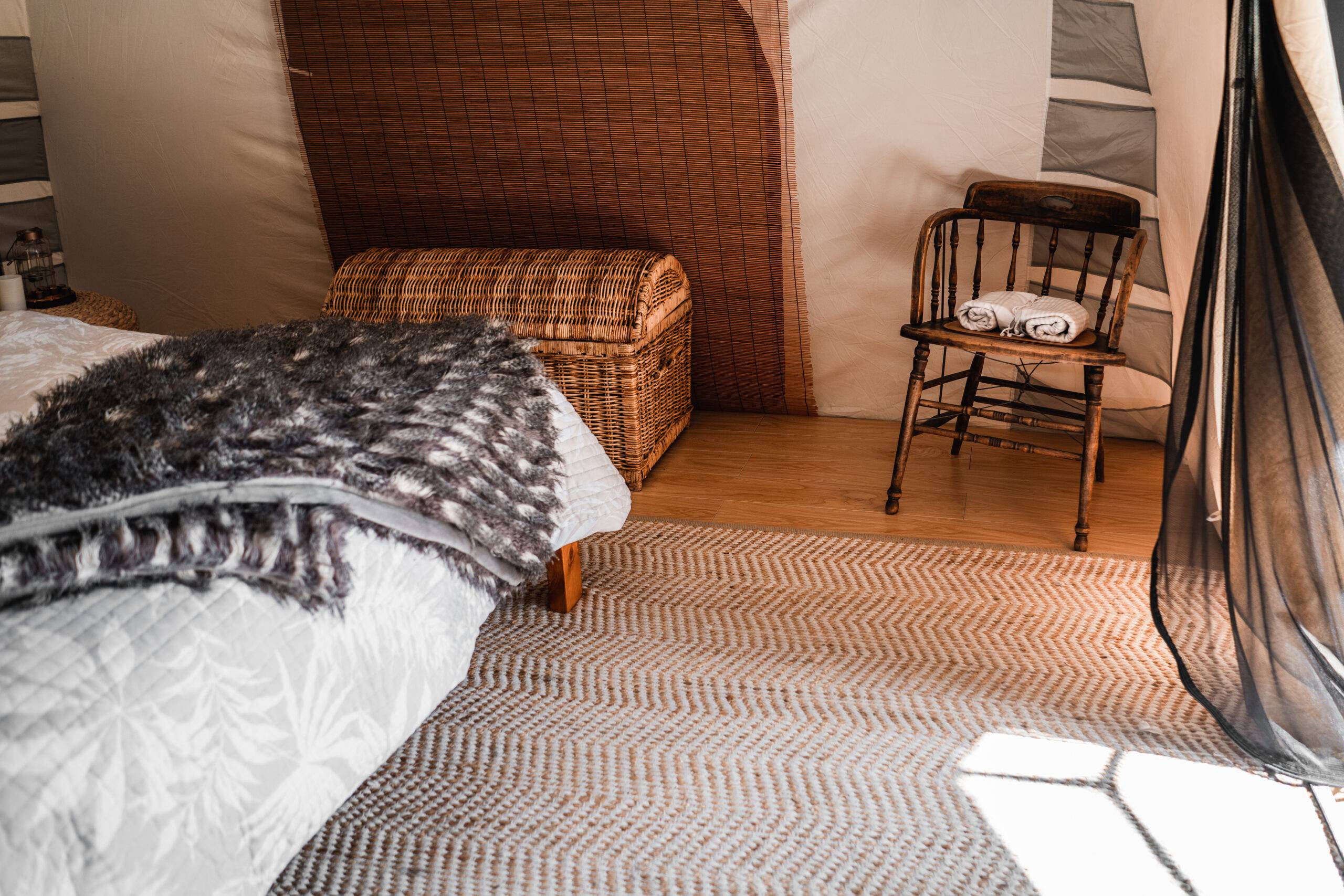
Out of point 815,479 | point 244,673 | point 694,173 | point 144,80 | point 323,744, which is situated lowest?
point 815,479

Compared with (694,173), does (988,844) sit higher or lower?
lower

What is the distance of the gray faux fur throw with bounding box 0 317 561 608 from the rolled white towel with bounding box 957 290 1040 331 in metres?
1.07

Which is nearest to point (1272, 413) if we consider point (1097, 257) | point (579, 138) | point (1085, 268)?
point (1085, 268)

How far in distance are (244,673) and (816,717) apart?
95 cm

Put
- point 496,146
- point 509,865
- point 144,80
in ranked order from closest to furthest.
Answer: point 509,865
point 496,146
point 144,80

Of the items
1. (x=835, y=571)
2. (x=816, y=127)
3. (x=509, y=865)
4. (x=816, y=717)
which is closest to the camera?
(x=509, y=865)

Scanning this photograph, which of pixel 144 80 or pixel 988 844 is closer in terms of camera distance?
pixel 988 844

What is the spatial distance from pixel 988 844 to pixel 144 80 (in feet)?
9.87

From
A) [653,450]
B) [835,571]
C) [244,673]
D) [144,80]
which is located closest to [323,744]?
[244,673]

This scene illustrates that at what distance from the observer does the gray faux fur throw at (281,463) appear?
1.03 metres

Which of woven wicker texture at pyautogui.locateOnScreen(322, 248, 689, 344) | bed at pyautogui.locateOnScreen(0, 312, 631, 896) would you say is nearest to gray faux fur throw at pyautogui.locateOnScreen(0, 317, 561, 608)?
bed at pyautogui.locateOnScreen(0, 312, 631, 896)

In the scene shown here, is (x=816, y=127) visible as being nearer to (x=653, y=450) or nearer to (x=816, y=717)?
(x=653, y=450)

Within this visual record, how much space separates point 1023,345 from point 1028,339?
0.03 m

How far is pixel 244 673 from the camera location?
1014 millimetres
